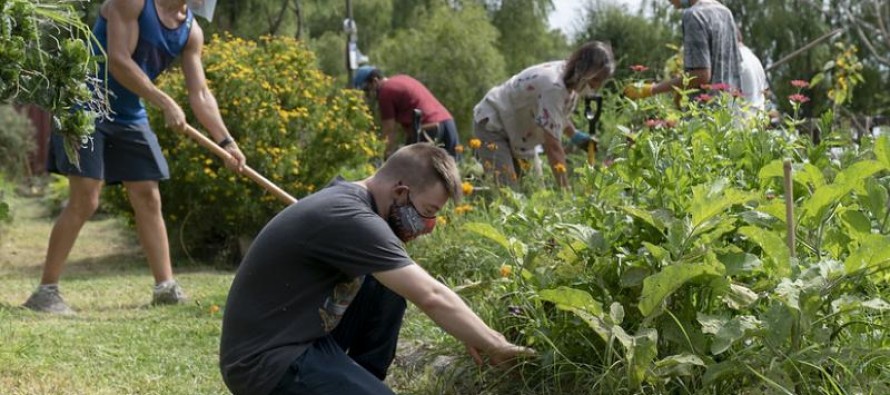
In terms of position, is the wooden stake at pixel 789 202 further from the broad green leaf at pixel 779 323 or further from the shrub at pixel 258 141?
the shrub at pixel 258 141

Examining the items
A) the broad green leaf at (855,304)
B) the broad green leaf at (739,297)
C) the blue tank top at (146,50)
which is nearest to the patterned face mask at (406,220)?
the broad green leaf at (739,297)

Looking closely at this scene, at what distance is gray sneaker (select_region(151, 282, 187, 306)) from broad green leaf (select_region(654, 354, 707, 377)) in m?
3.57

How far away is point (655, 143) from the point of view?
3.68 meters

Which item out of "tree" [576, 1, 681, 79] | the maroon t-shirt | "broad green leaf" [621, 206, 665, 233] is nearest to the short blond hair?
"broad green leaf" [621, 206, 665, 233]

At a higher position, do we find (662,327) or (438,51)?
(662,327)

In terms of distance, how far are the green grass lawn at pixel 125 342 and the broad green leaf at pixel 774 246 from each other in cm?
116

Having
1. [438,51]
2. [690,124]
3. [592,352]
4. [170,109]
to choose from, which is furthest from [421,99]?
[438,51]

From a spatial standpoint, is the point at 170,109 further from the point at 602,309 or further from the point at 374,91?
the point at 374,91

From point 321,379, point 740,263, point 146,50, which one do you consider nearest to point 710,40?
point 146,50

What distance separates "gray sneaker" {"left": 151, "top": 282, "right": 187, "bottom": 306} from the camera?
6.09m

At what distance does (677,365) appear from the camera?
3.03 m

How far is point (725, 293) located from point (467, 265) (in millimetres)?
2230

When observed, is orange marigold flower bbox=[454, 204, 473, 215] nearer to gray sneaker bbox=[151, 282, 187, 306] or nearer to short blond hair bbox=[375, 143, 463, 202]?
gray sneaker bbox=[151, 282, 187, 306]

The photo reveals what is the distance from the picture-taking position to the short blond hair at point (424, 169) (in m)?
3.18
